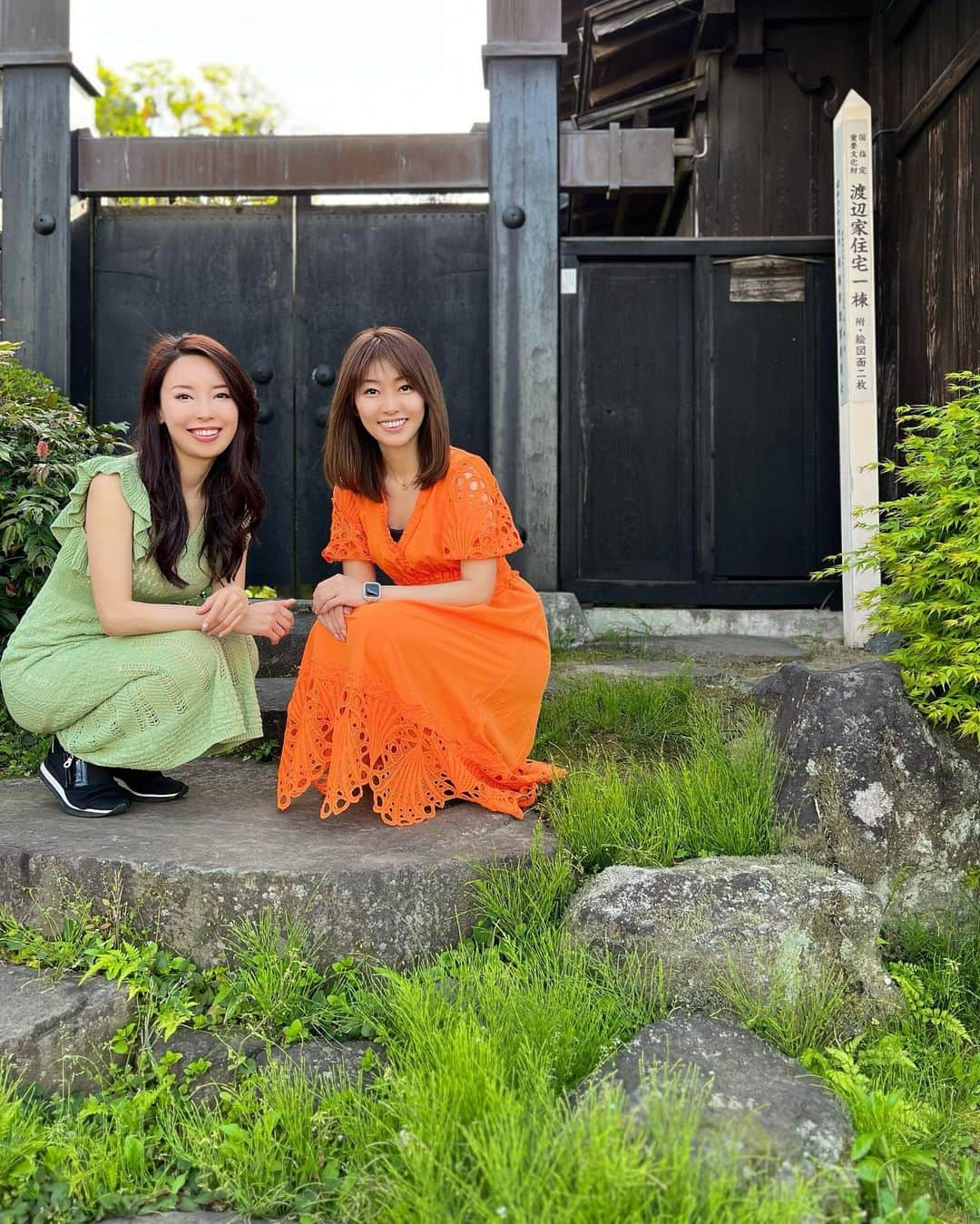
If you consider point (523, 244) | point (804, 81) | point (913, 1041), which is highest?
point (804, 81)

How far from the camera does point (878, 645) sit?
3.54m

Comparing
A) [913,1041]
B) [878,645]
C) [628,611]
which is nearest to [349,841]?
[913,1041]

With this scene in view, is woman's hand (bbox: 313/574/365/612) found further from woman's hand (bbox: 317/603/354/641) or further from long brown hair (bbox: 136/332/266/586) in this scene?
long brown hair (bbox: 136/332/266/586)

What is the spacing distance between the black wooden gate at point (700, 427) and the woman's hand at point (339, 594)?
313 centimetres

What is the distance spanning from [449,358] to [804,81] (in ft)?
9.55

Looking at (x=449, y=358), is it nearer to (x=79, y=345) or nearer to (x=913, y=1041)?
(x=79, y=345)

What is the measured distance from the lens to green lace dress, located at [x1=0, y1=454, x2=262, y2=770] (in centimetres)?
294

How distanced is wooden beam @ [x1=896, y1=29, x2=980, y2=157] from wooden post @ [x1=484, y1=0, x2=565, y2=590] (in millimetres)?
1865

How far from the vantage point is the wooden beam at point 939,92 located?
493 centimetres

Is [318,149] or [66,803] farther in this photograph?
[318,149]

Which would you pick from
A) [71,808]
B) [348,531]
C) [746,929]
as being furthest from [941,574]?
[71,808]

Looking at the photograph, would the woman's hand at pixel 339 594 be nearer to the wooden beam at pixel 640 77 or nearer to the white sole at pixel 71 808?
the white sole at pixel 71 808

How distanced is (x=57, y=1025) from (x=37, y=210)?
4.83m

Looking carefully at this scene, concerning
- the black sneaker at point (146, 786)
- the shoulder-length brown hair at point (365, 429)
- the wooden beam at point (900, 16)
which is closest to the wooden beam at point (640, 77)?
the wooden beam at point (900, 16)
